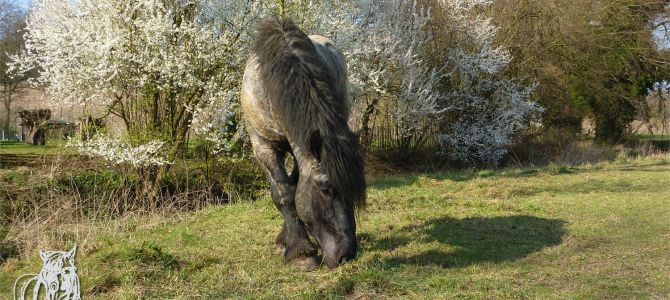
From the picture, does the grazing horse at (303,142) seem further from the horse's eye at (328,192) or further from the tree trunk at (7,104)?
the tree trunk at (7,104)

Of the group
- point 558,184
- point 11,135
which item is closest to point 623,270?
point 558,184

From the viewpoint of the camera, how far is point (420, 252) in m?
6.11

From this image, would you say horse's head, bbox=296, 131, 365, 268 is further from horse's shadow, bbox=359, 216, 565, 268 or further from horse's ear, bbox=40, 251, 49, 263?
horse's ear, bbox=40, 251, 49, 263

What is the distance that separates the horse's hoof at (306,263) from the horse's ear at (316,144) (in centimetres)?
105

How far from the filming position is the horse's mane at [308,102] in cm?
479

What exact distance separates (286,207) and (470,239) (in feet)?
8.26

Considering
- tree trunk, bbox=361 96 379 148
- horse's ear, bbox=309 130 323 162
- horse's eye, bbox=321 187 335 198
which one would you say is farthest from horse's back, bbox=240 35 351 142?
tree trunk, bbox=361 96 379 148

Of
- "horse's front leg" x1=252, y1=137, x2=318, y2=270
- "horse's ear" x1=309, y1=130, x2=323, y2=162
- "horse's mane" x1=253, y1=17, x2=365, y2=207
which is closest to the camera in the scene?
"horse's mane" x1=253, y1=17, x2=365, y2=207

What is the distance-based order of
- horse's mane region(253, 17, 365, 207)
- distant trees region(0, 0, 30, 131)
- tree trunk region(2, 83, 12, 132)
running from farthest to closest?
tree trunk region(2, 83, 12, 132) → distant trees region(0, 0, 30, 131) → horse's mane region(253, 17, 365, 207)

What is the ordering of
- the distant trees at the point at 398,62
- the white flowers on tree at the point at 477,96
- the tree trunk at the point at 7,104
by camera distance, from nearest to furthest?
the distant trees at the point at 398,62 → the white flowers on tree at the point at 477,96 → the tree trunk at the point at 7,104

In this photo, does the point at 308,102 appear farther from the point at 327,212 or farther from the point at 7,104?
the point at 7,104

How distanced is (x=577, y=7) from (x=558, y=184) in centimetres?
1136

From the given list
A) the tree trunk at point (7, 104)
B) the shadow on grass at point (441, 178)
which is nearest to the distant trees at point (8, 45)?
the tree trunk at point (7, 104)

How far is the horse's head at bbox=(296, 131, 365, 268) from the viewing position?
488 cm
